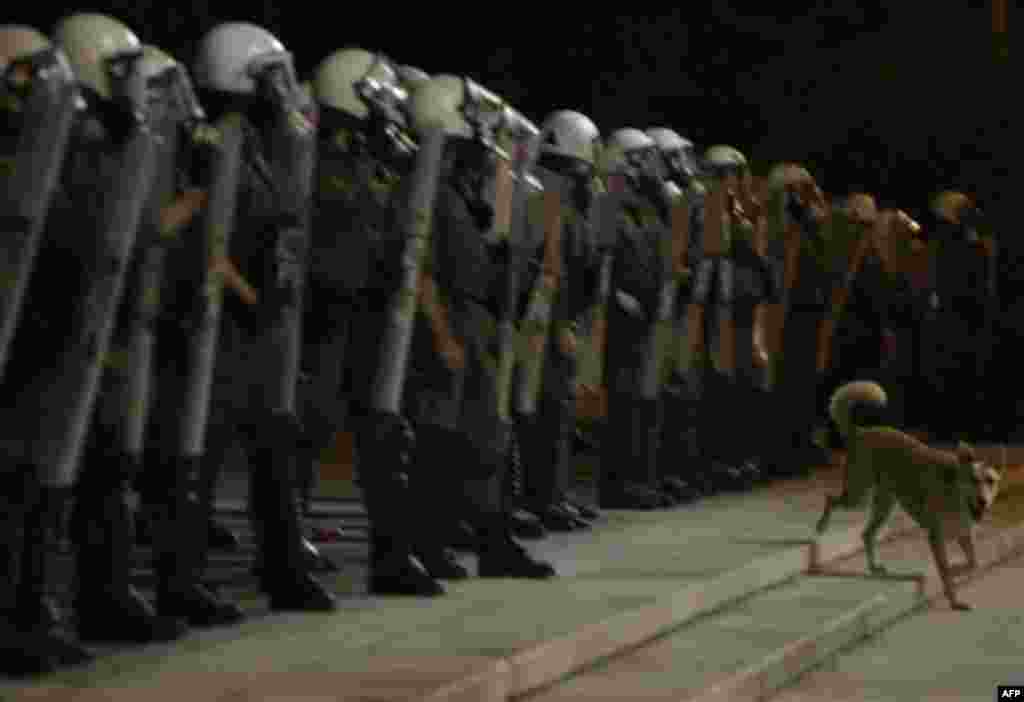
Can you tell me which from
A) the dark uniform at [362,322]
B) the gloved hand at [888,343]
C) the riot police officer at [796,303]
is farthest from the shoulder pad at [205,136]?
the gloved hand at [888,343]

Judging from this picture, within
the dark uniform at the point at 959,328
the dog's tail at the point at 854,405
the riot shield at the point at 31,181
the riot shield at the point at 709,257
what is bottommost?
the dark uniform at the point at 959,328

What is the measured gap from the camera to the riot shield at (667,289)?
17500 mm

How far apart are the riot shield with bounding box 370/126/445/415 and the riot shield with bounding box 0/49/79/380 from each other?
9.73 feet

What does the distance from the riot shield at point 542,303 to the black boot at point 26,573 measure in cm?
461

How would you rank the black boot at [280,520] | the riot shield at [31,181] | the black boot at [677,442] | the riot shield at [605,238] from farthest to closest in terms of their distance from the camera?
1. the black boot at [677,442]
2. the riot shield at [605,238]
3. the black boot at [280,520]
4. the riot shield at [31,181]

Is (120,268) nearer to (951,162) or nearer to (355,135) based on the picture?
(355,135)

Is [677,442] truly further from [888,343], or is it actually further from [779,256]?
[888,343]

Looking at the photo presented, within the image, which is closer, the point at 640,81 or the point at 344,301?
the point at 344,301

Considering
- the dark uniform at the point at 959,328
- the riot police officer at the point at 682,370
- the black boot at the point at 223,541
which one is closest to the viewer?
the black boot at the point at 223,541

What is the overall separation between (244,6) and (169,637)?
15811mm

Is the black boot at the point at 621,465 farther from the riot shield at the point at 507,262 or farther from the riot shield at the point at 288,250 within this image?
the riot shield at the point at 288,250

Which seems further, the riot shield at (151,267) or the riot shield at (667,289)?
the riot shield at (667,289)

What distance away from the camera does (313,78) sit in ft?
40.3

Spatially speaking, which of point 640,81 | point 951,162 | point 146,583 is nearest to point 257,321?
point 146,583
